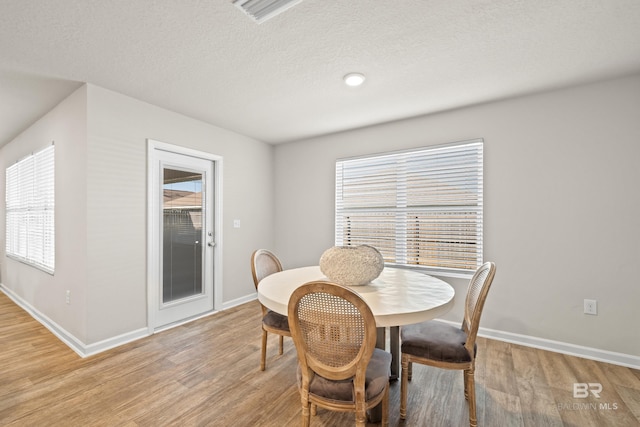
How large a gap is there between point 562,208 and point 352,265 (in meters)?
2.24

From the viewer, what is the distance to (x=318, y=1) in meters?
1.60

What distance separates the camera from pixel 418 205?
3.40m

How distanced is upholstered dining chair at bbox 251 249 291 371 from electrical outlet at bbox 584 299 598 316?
268cm

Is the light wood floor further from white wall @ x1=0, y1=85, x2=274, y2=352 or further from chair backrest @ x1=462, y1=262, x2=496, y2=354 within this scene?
chair backrest @ x1=462, y1=262, x2=496, y2=354

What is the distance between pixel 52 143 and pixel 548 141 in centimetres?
525

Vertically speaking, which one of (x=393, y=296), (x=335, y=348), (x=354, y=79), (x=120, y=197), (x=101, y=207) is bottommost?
(x=335, y=348)

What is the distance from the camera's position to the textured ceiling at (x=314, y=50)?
1671 mm

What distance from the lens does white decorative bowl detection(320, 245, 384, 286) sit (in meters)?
1.89

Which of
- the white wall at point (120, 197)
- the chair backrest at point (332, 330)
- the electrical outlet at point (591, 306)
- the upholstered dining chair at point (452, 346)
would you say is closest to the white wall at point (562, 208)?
the electrical outlet at point (591, 306)

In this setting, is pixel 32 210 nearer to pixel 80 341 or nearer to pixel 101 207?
pixel 101 207

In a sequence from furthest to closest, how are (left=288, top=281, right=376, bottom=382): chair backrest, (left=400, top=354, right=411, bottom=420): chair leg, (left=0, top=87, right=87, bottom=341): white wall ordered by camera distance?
(left=0, top=87, right=87, bottom=341): white wall → (left=400, top=354, right=411, bottom=420): chair leg → (left=288, top=281, right=376, bottom=382): chair backrest

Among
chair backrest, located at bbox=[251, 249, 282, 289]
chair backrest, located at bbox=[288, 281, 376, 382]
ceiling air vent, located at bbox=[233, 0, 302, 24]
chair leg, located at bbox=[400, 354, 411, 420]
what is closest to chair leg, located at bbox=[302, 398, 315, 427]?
Answer: chair backrest, located at bbox=[288, 281, 376, 382]

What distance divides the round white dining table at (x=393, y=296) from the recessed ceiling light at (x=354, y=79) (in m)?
1.71

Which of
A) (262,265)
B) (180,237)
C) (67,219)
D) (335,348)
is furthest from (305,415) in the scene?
(67,219)
